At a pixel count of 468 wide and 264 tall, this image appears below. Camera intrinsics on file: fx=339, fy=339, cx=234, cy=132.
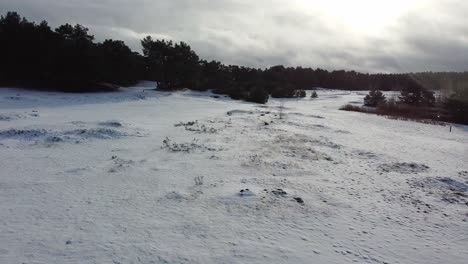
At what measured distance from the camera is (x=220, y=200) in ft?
36.9

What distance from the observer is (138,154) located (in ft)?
56.5

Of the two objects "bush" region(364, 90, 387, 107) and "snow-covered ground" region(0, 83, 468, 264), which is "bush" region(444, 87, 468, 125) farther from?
"snow-covered ground" region(0, 83, 468, 264)

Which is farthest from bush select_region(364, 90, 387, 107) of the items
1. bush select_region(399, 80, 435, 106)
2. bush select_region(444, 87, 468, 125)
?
bush select_region(444, 87, 468, 125)

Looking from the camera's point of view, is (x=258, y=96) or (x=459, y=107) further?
(x=258, y=96)

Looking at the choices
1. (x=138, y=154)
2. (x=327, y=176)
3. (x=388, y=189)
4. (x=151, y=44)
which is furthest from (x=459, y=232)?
(x=151, y=44)

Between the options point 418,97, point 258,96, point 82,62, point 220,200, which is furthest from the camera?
point 418,97

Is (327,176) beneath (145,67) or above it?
beneath

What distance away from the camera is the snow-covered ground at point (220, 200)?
8.20 meters

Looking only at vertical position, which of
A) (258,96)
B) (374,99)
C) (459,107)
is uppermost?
(374,99)

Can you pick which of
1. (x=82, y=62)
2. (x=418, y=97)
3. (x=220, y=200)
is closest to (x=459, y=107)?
(x=418, y=97)

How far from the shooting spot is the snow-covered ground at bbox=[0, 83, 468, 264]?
8203 millimetres

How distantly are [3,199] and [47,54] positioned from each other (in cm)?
4505

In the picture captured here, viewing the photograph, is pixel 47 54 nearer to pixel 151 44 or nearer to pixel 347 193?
pixel 151 44

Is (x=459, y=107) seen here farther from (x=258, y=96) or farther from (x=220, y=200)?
(x=220, y=200)
